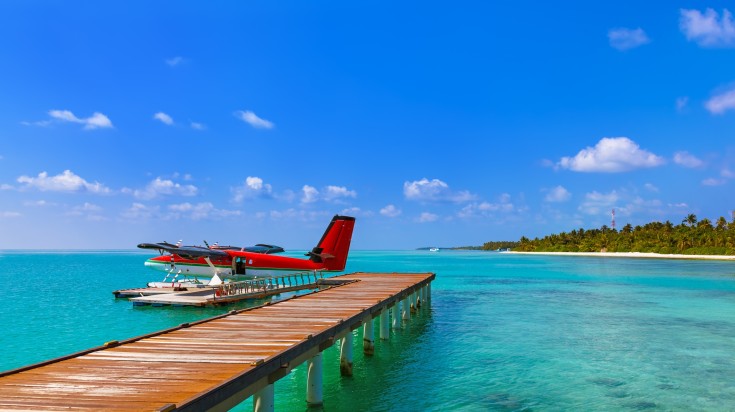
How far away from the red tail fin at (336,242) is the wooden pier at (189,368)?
2302cm

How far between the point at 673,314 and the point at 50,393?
33.4 m

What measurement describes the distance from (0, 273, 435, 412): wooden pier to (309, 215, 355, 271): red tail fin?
75.5 ft

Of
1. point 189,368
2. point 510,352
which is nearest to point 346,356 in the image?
point 510,352

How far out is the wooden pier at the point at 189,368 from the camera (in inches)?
269

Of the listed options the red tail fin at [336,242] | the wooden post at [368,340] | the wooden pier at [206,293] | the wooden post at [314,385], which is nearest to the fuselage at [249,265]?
the wooden pier at [206,293]

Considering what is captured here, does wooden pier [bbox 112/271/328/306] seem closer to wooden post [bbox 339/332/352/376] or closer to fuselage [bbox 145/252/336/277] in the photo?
fuselage [bbox 145/252/336/277]

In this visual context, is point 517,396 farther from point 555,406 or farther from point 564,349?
point 564,349

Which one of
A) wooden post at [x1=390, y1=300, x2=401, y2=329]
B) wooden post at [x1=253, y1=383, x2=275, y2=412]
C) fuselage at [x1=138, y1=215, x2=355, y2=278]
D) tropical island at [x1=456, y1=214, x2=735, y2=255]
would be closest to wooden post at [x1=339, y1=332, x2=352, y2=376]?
wooden post at [x1=253, y1=383, x2=275, y2=412]

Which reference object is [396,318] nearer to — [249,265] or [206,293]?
[206,293]

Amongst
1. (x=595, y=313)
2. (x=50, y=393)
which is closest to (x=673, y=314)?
(x=595, y=313)

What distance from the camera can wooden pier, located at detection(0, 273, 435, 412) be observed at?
682cm

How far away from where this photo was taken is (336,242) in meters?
38.7

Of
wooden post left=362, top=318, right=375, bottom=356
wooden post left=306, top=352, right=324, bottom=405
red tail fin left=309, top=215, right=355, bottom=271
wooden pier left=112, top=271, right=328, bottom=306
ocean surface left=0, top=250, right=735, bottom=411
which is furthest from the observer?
red tail fin left=309, top=215, right=355, bottom=271

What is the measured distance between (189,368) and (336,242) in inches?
1191
